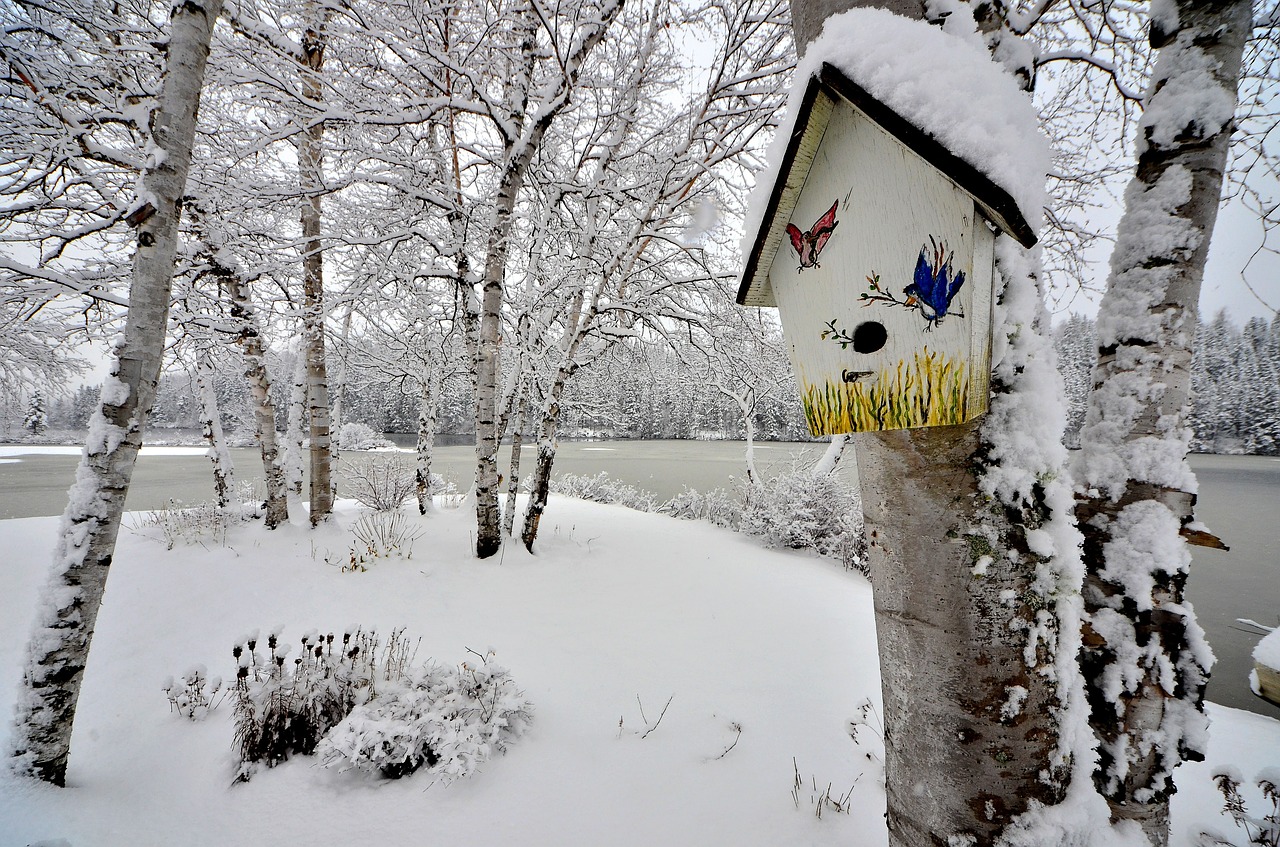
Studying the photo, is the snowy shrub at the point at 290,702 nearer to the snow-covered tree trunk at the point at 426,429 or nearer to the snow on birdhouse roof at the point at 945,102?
the snow on birdhouse roof at the point at 945,102

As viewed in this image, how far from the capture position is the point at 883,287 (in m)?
0.91

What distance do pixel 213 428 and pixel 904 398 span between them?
344 inches

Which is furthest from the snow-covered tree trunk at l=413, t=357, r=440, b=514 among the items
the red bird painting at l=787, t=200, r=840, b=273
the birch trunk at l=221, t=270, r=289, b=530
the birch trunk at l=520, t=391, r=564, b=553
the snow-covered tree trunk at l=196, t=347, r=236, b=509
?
the red bird painting at l=787, t=200, r=840, b=273

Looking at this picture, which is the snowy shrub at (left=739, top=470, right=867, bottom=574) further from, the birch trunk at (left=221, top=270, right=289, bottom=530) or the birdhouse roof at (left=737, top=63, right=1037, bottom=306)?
the birch trunk at (left=221, top=270, right=289, bottom=530)

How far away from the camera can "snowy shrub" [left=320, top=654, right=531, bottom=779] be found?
78.7 inches

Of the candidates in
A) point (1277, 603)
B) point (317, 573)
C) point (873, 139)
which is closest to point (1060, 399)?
point (873, 139)

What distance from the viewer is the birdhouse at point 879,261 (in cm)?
79

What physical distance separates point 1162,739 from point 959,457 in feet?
3.04

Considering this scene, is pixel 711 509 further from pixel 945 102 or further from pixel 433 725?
pixel 945 102

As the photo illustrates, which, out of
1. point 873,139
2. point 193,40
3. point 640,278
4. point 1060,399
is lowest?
point 1060,399

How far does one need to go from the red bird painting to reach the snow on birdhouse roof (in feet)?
0.70

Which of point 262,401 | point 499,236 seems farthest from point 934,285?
point 262,401

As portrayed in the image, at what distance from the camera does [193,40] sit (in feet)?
6.49

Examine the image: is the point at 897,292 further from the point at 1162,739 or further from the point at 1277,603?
the point at 1277,603
